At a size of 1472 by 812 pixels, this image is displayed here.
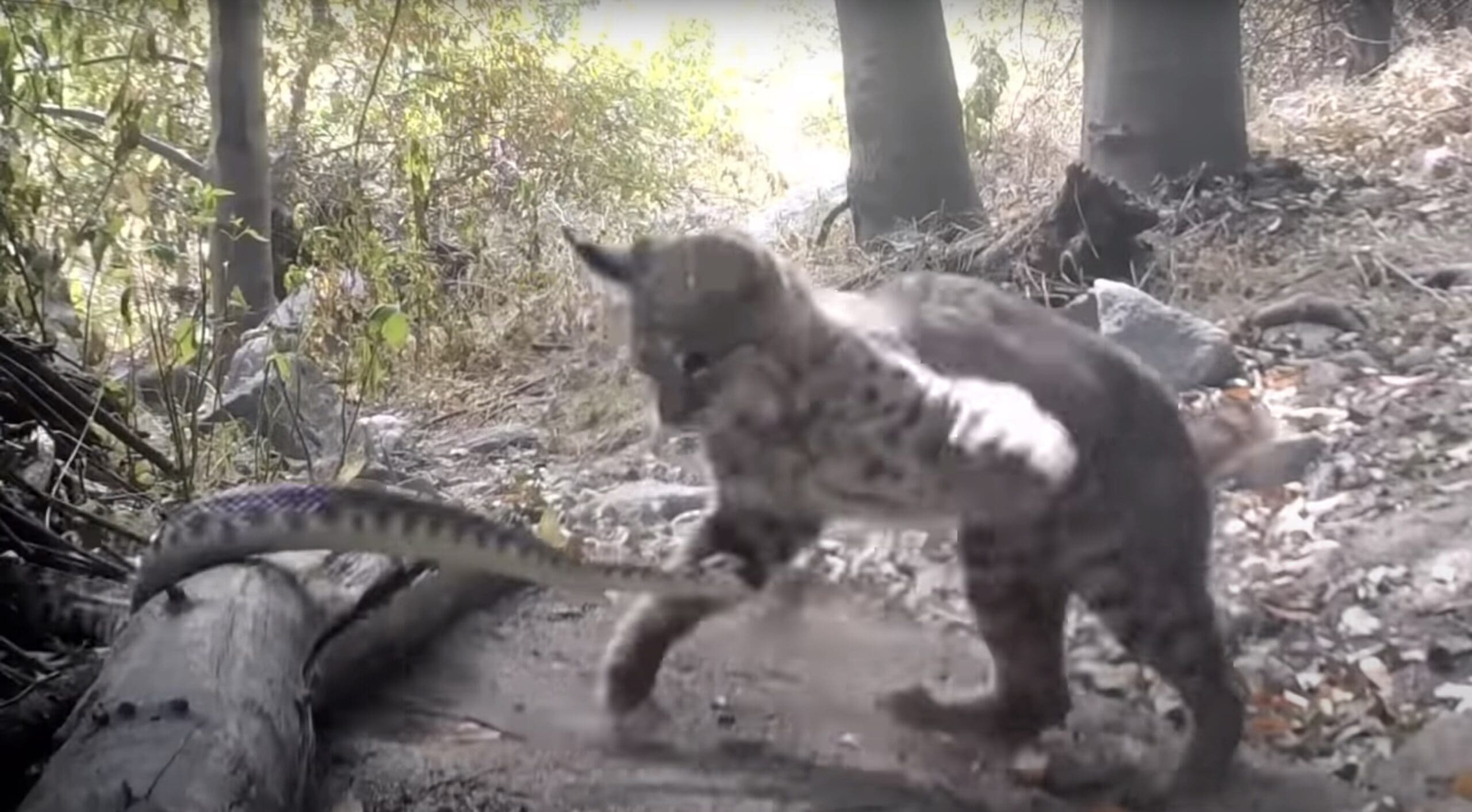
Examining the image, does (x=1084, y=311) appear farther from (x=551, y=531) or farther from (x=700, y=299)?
(x=551, y=531)

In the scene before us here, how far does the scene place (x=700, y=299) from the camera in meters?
1.22

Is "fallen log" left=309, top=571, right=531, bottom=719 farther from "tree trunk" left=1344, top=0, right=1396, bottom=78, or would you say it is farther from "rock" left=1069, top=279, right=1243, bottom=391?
"tree trunk" left=1344, top=0, right=1396, bottom=78

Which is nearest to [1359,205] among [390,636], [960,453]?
[960,453]

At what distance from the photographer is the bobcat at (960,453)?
1.22m

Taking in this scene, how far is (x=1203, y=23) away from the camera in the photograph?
1485mm

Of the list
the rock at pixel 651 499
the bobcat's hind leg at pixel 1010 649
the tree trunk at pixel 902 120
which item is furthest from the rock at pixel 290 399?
the bobcat's hind leg at pixel 1010 649

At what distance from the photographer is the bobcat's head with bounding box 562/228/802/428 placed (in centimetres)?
122

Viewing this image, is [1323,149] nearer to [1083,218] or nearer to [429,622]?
[1083,218]

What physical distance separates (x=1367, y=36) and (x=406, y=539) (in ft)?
4.13

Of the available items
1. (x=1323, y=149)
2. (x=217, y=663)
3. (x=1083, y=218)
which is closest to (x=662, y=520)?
(x=217, y=663)

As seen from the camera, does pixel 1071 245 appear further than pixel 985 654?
Yes

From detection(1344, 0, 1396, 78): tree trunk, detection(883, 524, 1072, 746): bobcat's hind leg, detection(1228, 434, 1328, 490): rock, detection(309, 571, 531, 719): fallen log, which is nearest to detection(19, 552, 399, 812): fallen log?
detection(309, 571, 531, 719): fallen log

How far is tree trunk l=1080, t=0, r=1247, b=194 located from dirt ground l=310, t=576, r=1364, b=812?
593 mm

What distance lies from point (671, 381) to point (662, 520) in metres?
0.23
